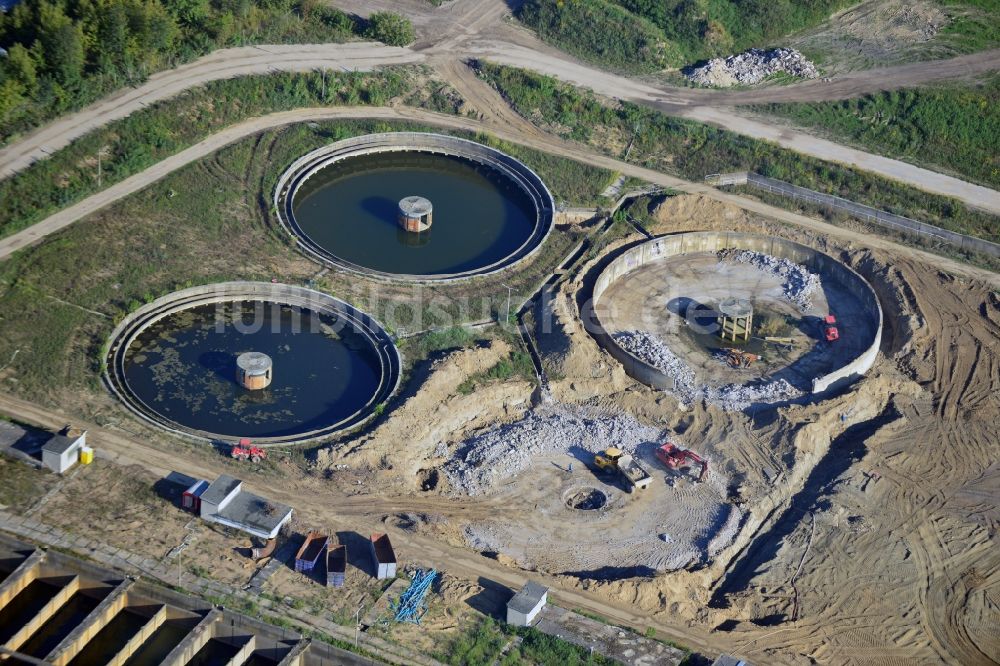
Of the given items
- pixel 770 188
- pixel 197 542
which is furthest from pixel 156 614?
pixel 770 188

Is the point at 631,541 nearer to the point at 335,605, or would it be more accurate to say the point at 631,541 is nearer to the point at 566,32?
the point at 335,605

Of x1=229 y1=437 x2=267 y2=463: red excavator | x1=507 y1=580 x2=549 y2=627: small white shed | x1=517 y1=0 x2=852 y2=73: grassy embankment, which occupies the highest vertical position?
x1=517 y1=0 x2=852 y2=73: grassy embankment

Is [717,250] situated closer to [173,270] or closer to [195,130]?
[173,270]

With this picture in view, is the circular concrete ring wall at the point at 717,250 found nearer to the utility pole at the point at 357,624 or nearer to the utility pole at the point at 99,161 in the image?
the utility pole at the point at 357,624

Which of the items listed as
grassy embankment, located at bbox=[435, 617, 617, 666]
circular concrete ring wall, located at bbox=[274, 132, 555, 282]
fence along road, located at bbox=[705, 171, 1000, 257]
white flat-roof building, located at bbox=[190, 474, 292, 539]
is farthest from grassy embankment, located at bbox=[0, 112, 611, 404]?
grassy embankment, located at bbox=[435, 617, 617, 666]

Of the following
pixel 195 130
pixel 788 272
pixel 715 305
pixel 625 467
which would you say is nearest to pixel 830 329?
pixel 788 272

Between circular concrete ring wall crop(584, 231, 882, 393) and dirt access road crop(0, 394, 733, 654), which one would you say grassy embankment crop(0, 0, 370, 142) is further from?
circular concrete ring wall crop(584, 231, 882, 393)
